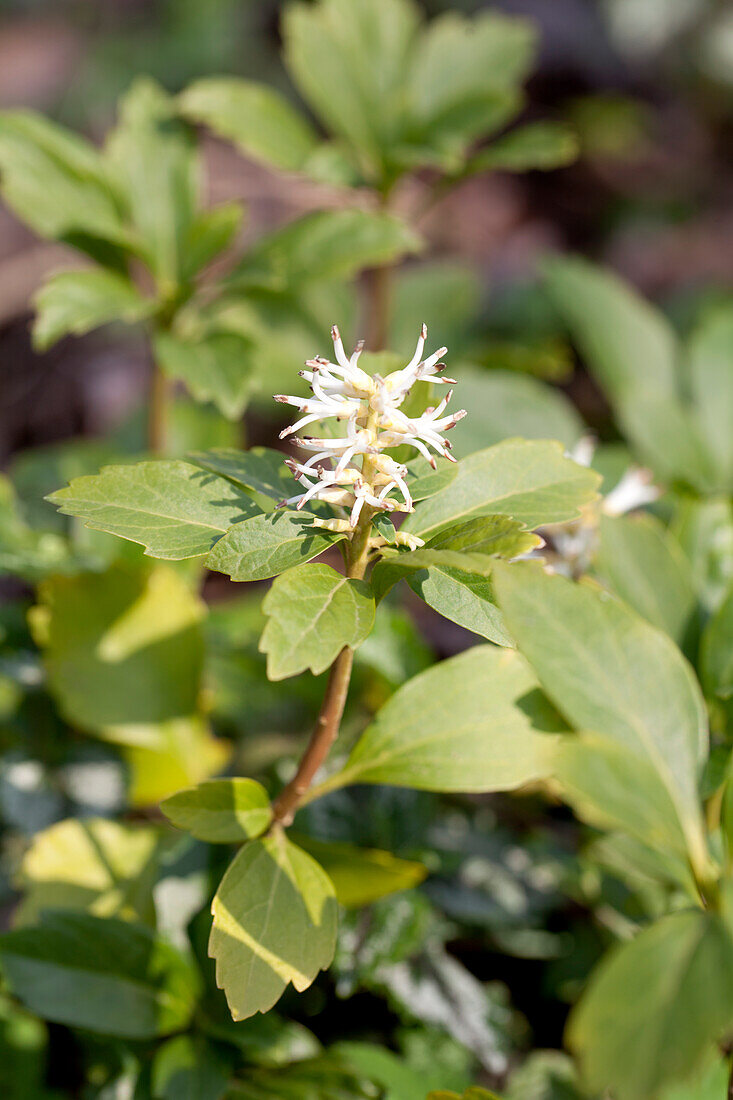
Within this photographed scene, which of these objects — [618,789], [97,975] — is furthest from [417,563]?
[97,975]

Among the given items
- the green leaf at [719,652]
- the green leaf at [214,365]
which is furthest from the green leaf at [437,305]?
the green leaf at [719,652]

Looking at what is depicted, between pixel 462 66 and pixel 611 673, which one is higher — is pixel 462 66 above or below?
above

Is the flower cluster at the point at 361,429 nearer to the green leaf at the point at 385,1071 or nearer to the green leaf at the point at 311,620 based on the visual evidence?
the green leaf at the point at 311,620

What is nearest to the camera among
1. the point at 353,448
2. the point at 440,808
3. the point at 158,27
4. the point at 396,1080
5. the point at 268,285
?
the point at 353,448

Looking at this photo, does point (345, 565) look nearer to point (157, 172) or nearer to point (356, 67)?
point (157, 172)

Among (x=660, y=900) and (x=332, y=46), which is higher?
(x=332, y=46)

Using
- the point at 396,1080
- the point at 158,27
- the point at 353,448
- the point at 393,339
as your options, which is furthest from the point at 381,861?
the point at 158,27

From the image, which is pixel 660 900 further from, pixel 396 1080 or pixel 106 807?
pixel 106 807
